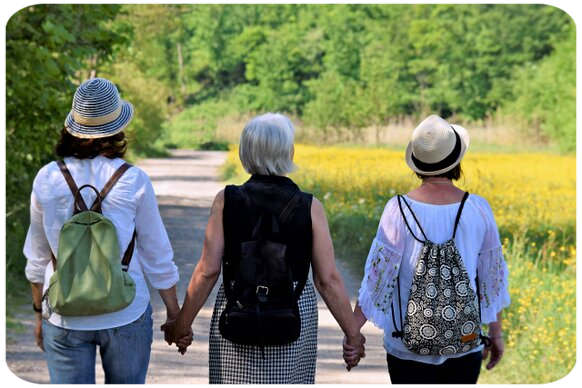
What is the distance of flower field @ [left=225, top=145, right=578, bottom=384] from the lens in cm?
763

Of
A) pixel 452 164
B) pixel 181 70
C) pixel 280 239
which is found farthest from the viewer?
pixel 181 70

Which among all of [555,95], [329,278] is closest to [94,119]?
[329,278]

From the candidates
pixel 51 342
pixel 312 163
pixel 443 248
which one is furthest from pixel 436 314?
pixel 312 163

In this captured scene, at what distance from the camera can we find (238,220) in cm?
433

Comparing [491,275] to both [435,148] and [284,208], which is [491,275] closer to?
[435,148]

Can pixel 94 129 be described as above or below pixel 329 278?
above

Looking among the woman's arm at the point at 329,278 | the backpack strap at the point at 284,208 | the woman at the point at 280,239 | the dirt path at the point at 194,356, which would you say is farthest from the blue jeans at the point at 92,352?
the dirt path at the point at 194,356

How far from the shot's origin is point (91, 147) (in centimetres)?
435

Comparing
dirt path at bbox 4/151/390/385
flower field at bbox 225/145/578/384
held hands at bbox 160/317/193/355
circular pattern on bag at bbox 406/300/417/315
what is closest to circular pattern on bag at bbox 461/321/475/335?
circular pattern on bag at bbox 406/300/417/315

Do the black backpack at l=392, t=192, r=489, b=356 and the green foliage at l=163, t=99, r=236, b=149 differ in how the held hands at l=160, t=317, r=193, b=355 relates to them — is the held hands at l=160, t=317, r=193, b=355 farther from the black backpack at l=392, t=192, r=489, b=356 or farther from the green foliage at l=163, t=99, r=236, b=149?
the green foliage at l=163, t=99, r=236, b=149

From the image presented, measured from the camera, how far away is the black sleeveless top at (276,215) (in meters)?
4.32

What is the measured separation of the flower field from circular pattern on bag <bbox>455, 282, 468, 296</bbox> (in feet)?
4.94

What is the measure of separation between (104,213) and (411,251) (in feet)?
4.04

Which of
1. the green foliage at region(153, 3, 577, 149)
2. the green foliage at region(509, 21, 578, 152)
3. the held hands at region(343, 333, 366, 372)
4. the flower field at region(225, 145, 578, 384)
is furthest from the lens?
the green foliage at region(153, 3, 577, 149)
